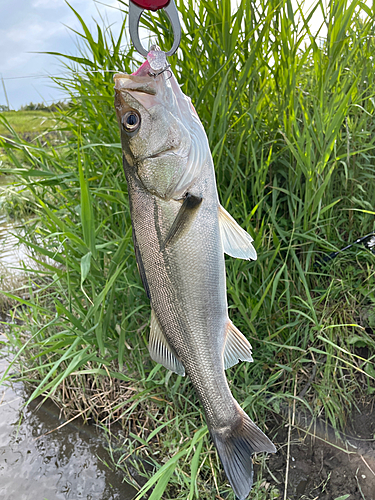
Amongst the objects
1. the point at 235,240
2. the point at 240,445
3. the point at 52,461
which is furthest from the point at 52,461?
the point at 235,240

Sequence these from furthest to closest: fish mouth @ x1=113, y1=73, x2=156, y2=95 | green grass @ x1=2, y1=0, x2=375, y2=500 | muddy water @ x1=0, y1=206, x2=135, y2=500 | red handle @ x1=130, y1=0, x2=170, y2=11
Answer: muddy water @ x1=0, y1=206, x2=135, y2=500, green grass @ x1=2, y1=0, x2=375, y2=500, fish mouth @ x1=113, y1=73, x2=156, y2=95, red handle @ x1=130, y1=0, x2=170, y2=11

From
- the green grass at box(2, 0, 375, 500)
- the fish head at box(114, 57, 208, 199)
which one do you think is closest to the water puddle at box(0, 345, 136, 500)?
the green grass at box(2, 0, 375, 500)

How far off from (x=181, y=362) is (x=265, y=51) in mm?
1913

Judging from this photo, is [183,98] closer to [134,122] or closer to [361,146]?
[134,122]

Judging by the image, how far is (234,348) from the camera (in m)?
1.29

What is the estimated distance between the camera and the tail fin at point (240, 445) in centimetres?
118

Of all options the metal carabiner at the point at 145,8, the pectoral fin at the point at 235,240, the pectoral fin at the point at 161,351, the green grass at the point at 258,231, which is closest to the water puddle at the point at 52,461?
the green grass at the point at 258,231

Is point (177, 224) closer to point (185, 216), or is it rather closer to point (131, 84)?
point (185, 216)

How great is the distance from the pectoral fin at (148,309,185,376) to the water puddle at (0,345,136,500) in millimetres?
1663

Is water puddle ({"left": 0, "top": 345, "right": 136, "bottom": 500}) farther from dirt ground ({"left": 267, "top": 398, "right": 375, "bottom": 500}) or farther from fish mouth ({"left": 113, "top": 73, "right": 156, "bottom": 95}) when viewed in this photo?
fish mouth ({"left": 113, "top": 73, "right": 156, "bottom": 95})

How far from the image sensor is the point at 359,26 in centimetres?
262

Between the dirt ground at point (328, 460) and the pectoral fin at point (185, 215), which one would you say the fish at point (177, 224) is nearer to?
the pectoral fin at point (185, 215)

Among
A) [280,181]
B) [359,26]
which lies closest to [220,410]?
[280,181]

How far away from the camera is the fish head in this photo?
1.09 m
